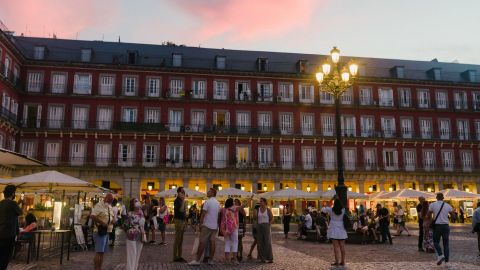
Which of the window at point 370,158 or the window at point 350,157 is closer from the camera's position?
the window at point 350,157

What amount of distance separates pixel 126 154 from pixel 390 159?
24903 mm

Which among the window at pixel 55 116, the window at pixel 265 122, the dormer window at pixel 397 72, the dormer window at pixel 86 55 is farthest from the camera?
the dormer window at pixel 397 72

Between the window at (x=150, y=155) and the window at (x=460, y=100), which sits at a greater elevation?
the window at (x=460, y=100)

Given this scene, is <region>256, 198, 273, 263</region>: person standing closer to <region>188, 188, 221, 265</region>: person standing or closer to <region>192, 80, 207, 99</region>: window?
<region>188, 188, 221, 265</region>: person standing

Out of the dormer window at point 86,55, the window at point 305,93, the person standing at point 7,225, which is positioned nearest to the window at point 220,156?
the window at point 305,93

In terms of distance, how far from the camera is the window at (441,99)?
4502cm

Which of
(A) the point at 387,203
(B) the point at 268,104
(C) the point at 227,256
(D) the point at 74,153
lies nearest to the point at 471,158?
(A) the point at 387,203

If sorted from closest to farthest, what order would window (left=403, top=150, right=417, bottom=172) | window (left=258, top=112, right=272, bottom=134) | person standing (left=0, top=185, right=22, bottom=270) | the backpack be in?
person standing (left=0, top=185, right=22, bottom=270)
the backpack
window (left=258, top=112, right=272, bottom=134)
window (left=403, top=150, right=417, bottom=172)

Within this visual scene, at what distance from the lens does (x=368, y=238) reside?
1695 cm

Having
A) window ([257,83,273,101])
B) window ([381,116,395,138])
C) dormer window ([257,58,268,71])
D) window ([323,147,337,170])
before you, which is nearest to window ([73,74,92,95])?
window ([257,83,273,101])

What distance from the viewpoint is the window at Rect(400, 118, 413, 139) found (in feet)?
143

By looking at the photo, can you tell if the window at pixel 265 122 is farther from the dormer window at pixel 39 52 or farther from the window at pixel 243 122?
the dormer window at pixel 39 52

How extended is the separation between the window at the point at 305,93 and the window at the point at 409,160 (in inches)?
419

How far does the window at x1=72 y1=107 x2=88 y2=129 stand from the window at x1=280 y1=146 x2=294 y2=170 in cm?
1767
